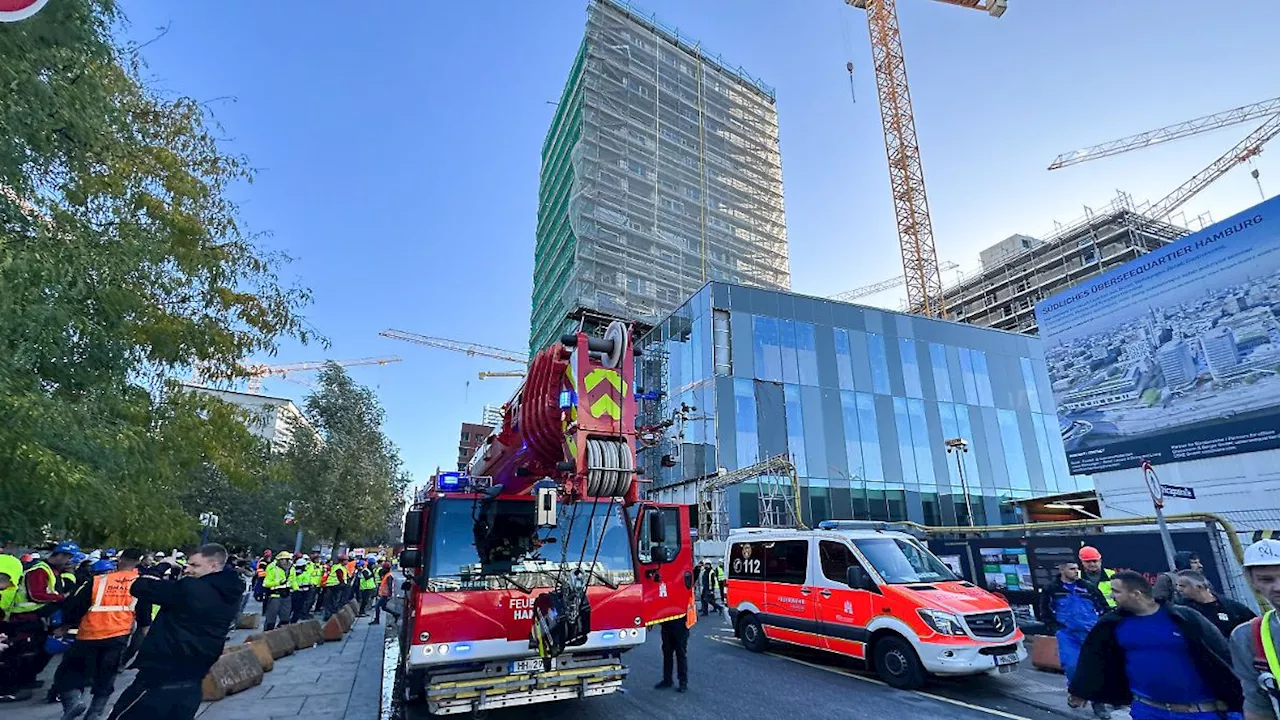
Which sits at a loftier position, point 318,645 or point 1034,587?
point 1034,587

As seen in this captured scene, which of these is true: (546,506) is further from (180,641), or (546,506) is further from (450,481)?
(180,641)

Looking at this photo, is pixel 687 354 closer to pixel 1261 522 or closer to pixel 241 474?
pixel 1261 522

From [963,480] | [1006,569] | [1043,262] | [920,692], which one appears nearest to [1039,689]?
[920,692]

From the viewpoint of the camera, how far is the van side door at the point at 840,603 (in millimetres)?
8577

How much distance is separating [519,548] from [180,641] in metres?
2.86

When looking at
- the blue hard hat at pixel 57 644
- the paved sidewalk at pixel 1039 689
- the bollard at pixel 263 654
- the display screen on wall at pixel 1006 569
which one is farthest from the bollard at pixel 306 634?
the display screen on wall at pixel 1006 569

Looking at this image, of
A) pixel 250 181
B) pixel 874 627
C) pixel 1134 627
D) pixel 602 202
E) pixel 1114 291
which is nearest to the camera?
pixel 1134 627

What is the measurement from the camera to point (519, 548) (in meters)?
6.12

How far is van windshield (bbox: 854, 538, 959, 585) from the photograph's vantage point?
8.60 meters

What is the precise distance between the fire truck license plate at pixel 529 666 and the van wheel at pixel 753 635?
20.5 ft

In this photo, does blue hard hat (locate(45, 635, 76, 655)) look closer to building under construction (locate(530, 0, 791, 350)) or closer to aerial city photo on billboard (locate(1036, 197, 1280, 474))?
aerial city photo on billboard (locate(1036, 197, 1280, 474))

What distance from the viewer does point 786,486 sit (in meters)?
27.7

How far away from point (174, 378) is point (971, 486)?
3516 centimetres

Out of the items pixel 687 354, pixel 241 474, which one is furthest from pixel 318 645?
pixel 687 354
